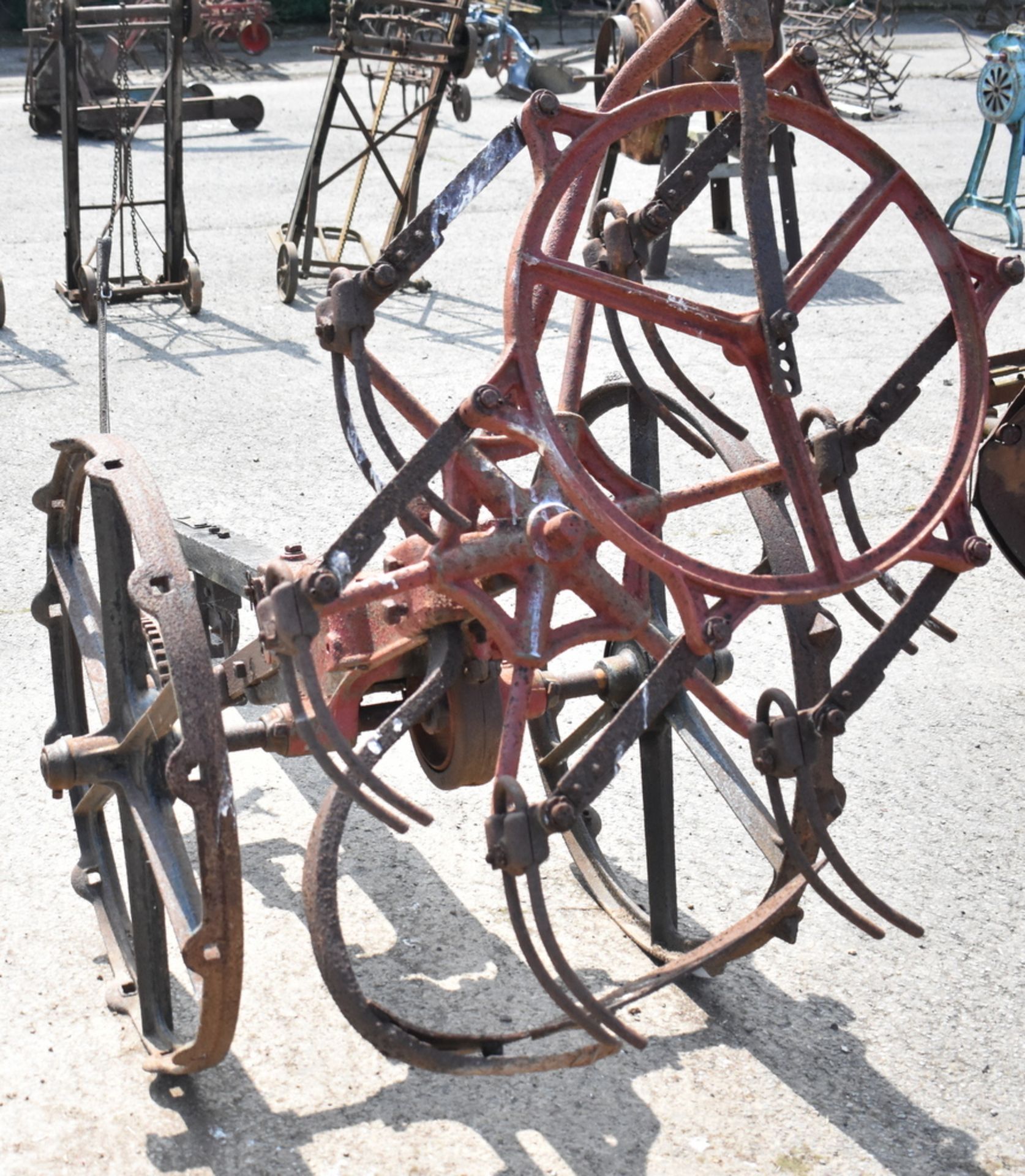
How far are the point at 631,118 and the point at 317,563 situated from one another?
0.77 m

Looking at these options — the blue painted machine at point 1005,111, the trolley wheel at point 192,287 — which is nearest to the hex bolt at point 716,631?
the trolley wheel at point 192,287

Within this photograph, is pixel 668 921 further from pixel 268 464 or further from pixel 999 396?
pixel 268 464

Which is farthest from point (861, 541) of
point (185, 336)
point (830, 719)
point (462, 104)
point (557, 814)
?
point (462, 104)

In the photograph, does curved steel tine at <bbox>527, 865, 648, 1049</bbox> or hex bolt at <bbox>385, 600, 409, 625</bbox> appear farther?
hex bolt at <bbox>385, 600, 409, 625</bbox>

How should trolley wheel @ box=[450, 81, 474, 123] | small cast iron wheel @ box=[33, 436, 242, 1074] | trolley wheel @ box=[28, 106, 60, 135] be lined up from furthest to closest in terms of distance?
1. trolley wheel @ box=[450, 81, 474, 123]
2. trolley wheel @ box=[28, 106, 60, 135]
3. small cast iron wheel @ box=[33, 436, 242, 1074]

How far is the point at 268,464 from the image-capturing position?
205 inches

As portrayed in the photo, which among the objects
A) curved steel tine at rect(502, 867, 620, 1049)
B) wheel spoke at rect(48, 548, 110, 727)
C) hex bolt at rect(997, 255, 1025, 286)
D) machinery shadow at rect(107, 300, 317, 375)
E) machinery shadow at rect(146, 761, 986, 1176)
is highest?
hex bolt at rect(997, 255, 1025, 286)

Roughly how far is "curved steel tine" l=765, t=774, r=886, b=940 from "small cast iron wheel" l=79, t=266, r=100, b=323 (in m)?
5.03

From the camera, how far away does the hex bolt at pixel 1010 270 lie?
2.19 meters

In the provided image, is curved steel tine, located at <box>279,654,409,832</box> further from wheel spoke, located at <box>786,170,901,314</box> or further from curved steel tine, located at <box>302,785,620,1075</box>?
wheel spoke, located at <box>786,170,901,314</box>

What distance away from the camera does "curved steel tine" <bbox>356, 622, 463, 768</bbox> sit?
83.6 inches

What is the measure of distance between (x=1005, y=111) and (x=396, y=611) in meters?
6.67

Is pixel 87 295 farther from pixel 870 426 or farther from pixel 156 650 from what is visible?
pixel 870 426

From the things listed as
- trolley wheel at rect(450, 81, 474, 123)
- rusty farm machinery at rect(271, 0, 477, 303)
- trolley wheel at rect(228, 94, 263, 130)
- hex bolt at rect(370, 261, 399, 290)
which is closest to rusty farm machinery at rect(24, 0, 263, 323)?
rusty farm machinery at rect(271, 0, 477, 303)
